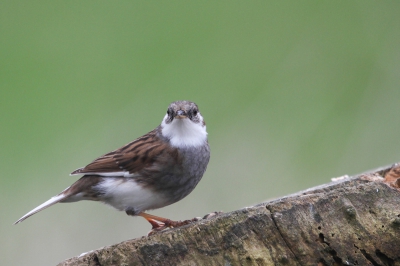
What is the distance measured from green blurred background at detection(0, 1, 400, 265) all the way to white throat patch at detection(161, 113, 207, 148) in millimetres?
2996

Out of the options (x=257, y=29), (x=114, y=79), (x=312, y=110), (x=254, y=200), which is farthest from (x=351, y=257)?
(x=257, y=29)

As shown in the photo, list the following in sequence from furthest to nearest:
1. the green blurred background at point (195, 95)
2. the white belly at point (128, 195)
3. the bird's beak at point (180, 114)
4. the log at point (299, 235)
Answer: the green blurred background at point (195, 95) < the bird's beak at point (180, 114) < the white belly at point (128, 195) < the log at point (299, 235)

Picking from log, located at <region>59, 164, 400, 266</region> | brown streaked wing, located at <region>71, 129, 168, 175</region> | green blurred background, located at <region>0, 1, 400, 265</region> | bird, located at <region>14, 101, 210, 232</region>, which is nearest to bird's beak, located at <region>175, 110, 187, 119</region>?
bird, located at <region>14, 101, 210, 232</region>

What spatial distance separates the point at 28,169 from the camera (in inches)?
377

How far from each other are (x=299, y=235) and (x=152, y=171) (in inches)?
69.2

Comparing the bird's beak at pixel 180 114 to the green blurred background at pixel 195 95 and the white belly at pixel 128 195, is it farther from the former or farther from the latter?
the green blurred background at pixel 195 95

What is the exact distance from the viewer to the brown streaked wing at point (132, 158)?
5.07 m

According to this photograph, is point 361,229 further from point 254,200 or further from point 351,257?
point 254,200

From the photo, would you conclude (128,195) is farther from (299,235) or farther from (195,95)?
(195,95)

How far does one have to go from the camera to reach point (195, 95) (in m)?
10.8

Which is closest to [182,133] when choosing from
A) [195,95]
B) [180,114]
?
[180,114]

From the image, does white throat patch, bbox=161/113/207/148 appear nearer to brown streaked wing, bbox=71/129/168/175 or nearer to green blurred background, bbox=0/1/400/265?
brown streaked wing, bbox=71/129/168/175

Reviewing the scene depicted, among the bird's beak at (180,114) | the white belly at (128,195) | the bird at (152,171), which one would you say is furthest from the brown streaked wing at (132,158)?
the bird's beak at (180,114)

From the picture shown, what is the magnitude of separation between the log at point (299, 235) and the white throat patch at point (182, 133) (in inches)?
64.8
